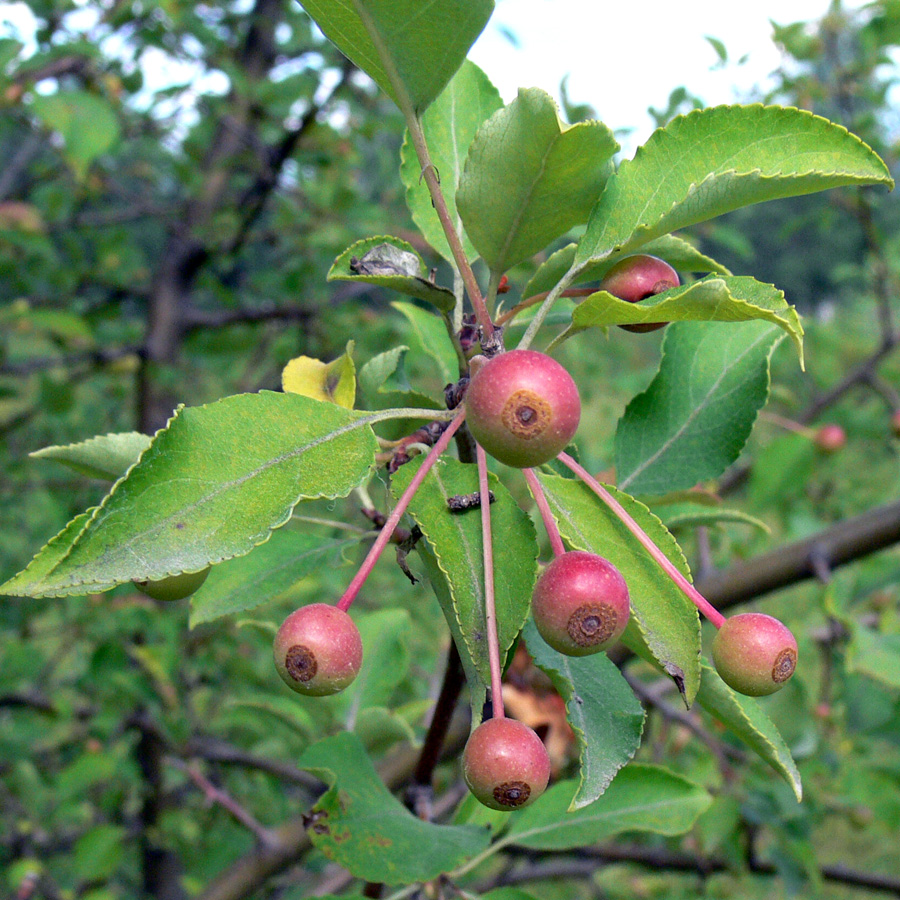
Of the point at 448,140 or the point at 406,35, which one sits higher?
the point at 406,35

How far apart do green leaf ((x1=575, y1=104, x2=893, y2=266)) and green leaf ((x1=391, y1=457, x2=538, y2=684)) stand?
23 cm

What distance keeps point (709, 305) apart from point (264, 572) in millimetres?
630

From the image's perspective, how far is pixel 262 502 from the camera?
634 mm

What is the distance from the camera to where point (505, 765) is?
0.66 meters

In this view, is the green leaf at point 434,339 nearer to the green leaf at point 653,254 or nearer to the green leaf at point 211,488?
the green leaf at point 653,254

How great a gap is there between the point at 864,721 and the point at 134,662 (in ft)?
8.21

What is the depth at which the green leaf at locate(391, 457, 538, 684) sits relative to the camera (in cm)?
70

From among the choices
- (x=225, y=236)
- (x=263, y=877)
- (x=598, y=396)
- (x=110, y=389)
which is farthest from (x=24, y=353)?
(x=263, y=877)

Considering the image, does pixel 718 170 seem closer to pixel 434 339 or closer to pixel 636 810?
pixel 434 339

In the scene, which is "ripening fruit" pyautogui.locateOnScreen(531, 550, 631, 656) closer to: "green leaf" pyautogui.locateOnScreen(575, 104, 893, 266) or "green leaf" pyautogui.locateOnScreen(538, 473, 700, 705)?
"green leaf" pyautogui.locateOnScreen(538, 473, 700, 705)

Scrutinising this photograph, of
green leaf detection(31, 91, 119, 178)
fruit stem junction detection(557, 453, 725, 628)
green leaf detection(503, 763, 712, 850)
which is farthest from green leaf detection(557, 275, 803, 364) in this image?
green leaf detection(31, 91, 119, 178)

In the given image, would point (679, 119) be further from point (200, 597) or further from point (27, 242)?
point (27, 242)

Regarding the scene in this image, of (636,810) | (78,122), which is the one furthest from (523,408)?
(78,122)

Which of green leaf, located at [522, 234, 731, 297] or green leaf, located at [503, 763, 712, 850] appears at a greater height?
green leaf, located at [522, 234, 731, 297]
